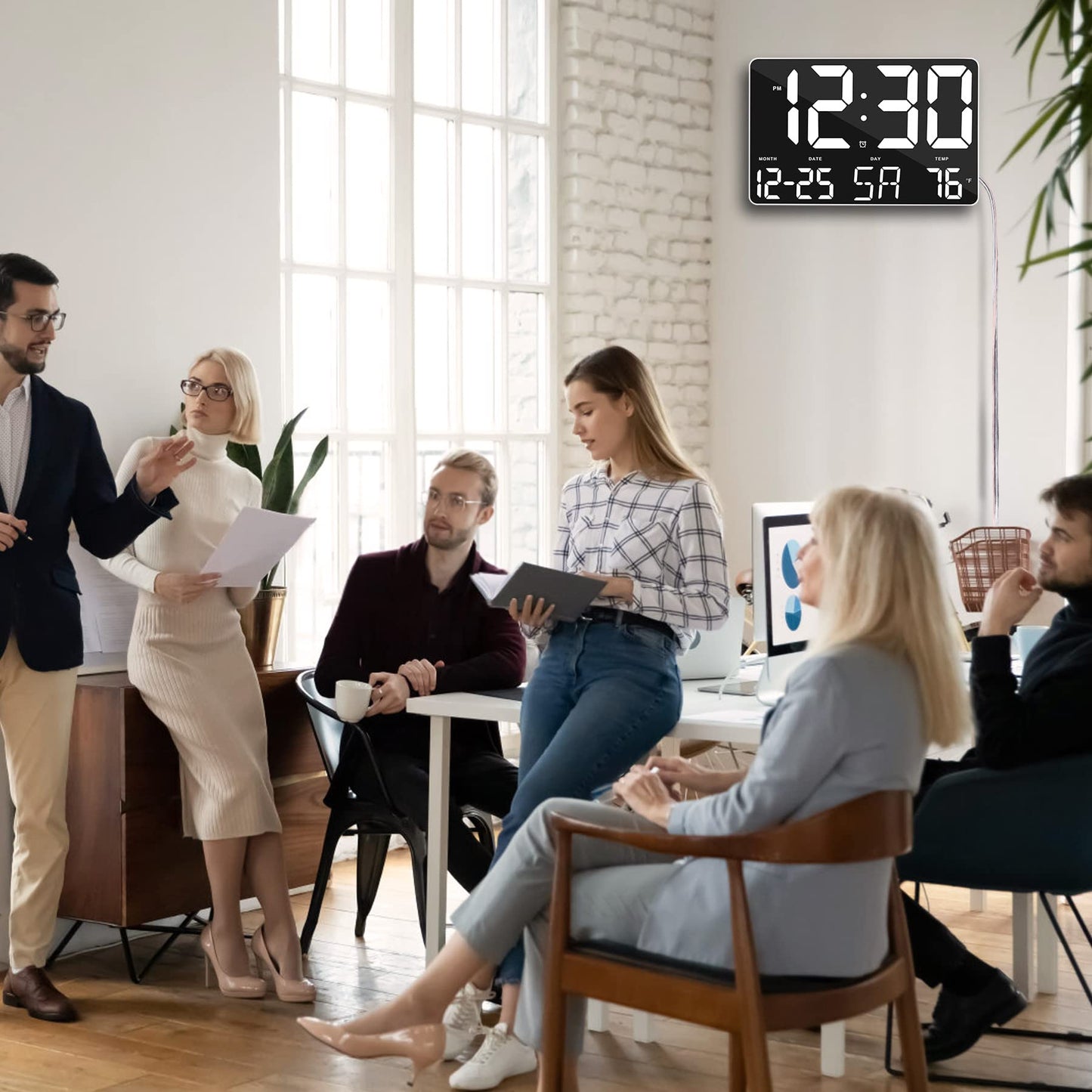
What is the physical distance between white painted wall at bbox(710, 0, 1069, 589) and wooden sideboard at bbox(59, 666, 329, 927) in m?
3.22

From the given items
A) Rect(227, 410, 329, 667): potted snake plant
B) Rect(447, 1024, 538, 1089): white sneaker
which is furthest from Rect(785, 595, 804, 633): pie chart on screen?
Rect(227, 410, 329, 667): potted snake plant

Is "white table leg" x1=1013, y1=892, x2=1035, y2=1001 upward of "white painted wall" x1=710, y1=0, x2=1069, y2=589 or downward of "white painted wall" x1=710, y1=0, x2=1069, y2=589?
downward

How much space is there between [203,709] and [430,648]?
589mm

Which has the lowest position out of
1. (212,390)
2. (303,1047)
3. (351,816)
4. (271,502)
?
(303,1047)

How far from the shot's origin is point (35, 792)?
149 inches

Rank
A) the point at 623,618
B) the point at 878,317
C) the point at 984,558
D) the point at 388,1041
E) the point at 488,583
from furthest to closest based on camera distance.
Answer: the point at 878,317 < the point at 984,558 < the point at 488,583 < the point at 623,618 < the point at 388,1041

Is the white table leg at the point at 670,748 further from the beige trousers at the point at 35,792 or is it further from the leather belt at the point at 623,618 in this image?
the beige trousers at the point at 35,792

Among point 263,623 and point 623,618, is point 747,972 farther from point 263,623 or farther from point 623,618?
point 263,623

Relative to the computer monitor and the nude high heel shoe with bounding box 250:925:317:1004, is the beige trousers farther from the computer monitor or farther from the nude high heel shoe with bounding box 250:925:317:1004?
the computer monitor

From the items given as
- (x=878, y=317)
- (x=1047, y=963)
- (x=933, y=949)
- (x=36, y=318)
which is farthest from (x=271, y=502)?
(x=878, y=317)

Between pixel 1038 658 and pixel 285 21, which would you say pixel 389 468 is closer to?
pixel 285 21

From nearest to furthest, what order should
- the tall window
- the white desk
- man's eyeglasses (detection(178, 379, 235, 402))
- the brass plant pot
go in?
A: the white desk → man's eyeglasses (detection(178, 379, 235, 402)) → the brass plant pot → the tall window

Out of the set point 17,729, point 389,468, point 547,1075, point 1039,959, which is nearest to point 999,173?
point 389,468

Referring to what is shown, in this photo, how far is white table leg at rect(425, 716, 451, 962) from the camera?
367 cm
